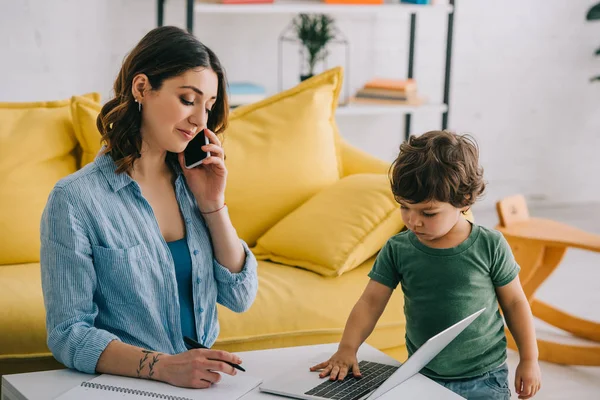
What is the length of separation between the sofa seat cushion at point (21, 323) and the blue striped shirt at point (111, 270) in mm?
567

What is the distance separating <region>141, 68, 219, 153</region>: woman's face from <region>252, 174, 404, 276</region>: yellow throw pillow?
2.95 ft

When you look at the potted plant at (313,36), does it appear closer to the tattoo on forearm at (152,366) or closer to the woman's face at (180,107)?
the woman's face at (180,107)

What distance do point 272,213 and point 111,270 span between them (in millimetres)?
1087

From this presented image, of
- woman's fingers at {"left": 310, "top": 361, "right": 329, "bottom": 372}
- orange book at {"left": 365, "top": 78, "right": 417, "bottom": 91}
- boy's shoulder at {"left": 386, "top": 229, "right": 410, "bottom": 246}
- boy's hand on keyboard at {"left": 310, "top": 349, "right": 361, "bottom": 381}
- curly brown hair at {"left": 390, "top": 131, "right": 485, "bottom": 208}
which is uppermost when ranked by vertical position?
curly brown hair at {"left": 390, "top": 131, "right": 485, "bottom": 208}

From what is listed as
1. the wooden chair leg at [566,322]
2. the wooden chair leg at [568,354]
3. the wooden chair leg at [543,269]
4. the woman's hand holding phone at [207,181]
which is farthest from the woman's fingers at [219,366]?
the wooden chair leg at [566,322]

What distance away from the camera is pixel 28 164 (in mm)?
2434

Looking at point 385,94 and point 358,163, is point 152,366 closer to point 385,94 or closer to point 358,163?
point 358,163

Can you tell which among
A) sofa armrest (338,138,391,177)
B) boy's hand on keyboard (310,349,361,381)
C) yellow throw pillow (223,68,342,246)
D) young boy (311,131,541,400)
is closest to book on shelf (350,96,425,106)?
sofa armrest (338,138,391,177)

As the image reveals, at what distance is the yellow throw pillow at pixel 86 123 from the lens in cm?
246

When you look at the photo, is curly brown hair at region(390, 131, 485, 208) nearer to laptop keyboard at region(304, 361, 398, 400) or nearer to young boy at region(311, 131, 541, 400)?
young boy at region(311, 131, 541, 400)

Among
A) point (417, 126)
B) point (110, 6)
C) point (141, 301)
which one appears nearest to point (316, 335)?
point (141, 301)

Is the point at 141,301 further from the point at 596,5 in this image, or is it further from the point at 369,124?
the point at 596,5

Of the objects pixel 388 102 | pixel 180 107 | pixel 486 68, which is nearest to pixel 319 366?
pixel 180 107

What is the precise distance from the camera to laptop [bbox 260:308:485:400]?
4.22 feet
